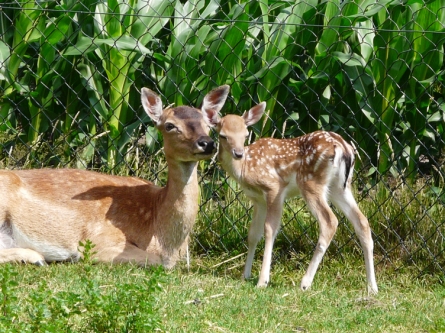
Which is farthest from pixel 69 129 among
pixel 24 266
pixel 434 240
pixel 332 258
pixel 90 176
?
pixel 434 240

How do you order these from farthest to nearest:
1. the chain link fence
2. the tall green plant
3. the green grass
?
the tall green plant, the chain link fence, the green grass

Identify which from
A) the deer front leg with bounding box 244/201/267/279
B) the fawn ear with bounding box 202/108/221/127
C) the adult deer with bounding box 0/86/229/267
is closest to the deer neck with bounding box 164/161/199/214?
the adult deer with bounding box 0/86/229/267

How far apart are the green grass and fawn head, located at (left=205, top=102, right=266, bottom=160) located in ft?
3.37

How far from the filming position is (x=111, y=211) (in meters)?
7.49

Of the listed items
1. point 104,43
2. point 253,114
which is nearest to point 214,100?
point 253,114

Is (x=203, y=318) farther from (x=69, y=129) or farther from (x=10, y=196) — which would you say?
(x=69, y=129)

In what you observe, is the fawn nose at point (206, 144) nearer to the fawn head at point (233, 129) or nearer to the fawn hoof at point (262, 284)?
the fawn head at point (233, 129)

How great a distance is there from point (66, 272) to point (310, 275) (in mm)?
1850

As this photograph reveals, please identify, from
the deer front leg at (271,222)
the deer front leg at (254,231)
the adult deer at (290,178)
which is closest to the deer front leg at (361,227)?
the adult deer at (290,178)

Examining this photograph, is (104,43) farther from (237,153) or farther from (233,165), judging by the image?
(237,153)

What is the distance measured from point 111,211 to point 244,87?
2.10 m

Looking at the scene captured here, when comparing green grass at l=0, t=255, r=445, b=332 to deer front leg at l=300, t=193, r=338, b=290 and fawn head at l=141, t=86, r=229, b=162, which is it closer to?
deer front leg at l=300, t=193, r=338, b=290

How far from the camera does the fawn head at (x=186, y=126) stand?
22.9 ft

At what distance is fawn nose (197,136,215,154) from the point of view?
22.7 ft
